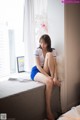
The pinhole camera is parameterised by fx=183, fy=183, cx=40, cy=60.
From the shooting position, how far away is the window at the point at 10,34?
299 cm

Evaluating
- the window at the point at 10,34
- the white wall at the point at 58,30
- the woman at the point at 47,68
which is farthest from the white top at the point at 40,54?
the window at the point at 10,34

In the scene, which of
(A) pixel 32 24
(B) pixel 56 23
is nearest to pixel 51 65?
(B) pixel 56 23

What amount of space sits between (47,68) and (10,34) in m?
0.94

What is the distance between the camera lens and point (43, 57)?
2.89 meters

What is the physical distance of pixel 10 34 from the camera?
319 centimetres

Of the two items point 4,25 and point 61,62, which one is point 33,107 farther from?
point 4,25

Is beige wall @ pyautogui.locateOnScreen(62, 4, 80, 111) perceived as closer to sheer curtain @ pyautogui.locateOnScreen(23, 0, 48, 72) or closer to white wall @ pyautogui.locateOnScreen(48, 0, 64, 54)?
white wall @ pyautogui.locateOnScreen(48, 0, 64, 54)

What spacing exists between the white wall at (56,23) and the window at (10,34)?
531mm

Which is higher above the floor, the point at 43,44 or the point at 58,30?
the point at 58,30

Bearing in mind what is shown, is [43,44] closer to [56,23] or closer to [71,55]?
[56,23]

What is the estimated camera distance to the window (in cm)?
299

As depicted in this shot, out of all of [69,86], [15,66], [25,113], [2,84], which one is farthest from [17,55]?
[25,113]

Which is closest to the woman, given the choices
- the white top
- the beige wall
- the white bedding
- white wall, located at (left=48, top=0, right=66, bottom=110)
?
the white top

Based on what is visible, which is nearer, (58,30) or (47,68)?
(47,68)
